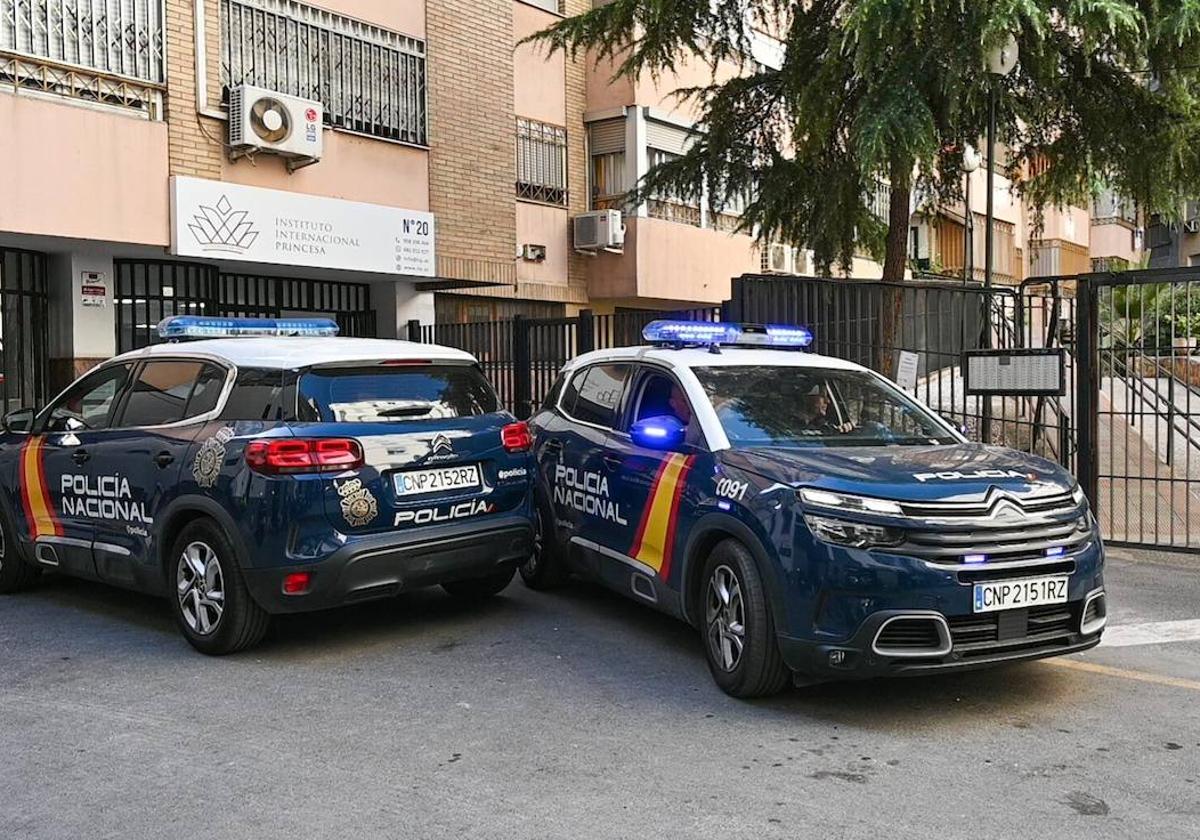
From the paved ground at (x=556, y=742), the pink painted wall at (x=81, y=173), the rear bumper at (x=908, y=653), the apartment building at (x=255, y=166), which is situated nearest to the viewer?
the paved ground at (x=556, y=742)

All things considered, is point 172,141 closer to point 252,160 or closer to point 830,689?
point 252,160

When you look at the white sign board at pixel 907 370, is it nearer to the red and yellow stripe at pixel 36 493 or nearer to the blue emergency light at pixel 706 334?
the blue emergency light at pixel 706 334

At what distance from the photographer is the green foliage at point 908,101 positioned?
9.21 meters

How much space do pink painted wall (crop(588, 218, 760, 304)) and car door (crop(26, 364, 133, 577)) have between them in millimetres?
11956

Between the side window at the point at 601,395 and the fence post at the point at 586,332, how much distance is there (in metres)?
4.73

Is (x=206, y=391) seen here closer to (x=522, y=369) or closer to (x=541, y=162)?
(x=522, y=369)

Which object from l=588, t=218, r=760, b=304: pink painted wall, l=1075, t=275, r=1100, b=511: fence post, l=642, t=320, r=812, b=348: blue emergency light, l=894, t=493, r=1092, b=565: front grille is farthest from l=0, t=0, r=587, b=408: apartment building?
l=894, t=493, r=1092, b=565: front grille

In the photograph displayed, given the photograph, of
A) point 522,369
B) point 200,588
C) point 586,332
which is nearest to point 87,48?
point 522,369

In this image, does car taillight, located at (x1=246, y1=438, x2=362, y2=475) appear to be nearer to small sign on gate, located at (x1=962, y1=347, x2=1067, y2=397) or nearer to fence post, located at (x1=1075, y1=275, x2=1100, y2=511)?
small sign on gate, located at (x1=962, y1=347, x2=1067, y2=397)

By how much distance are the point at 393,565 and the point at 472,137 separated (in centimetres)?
1112

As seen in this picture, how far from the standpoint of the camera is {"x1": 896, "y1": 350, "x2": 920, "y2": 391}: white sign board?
381 inches

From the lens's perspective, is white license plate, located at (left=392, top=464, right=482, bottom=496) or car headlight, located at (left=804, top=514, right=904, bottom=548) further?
white license plate, located at (left=392, top=464, right=482, bottom=496)

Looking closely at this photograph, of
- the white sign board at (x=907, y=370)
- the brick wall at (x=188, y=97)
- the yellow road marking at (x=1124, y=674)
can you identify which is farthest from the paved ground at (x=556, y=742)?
the brick wall at (x=188, y=97)

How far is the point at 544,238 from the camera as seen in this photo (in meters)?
18.1
